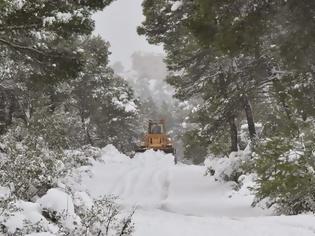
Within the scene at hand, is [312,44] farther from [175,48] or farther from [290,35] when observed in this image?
[175,48]

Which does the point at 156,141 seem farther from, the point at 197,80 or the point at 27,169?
the point at 27,169

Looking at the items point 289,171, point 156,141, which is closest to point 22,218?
point 289,171

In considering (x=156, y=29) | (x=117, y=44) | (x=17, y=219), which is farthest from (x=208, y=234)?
(x=117, y=44)

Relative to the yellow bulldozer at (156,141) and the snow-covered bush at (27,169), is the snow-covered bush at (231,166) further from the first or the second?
the yellow bulldozer at (156,141)

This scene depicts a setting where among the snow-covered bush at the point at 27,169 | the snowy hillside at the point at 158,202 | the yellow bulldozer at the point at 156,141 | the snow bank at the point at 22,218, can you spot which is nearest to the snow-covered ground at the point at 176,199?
the snowy hillside at the point at 158,202

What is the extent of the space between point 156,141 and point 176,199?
16.3m

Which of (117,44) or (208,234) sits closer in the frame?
(208,234)

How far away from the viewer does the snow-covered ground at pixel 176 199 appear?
29.8ft

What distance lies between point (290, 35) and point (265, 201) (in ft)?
15.5

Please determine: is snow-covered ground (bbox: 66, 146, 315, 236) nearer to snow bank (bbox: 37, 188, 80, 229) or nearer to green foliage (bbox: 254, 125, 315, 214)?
green foliage (bbox: 254, 125, 315, 214)

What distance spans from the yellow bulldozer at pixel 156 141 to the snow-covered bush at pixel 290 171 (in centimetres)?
1837

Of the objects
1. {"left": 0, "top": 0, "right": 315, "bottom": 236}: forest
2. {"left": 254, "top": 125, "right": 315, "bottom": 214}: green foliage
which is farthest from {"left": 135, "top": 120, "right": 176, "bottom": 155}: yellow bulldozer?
{"left": 254, "top": 125, "right": 315, "bottom": 214}: green foliage

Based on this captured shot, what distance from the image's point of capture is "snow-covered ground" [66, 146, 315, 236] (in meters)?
9.09

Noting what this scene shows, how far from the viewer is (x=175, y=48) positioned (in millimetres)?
19266
